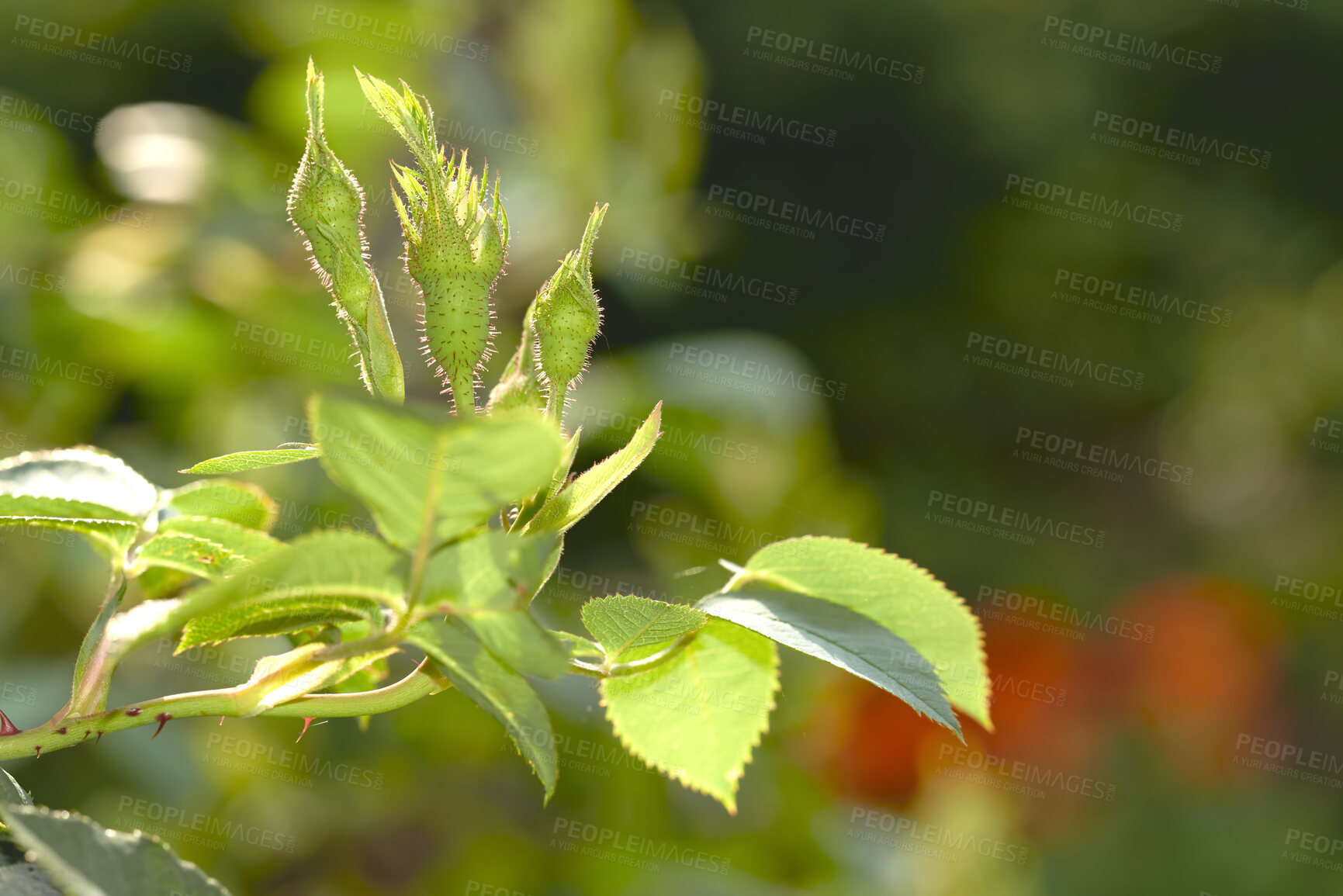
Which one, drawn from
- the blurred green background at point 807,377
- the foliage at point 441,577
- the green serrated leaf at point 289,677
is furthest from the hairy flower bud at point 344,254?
the blurred green background at point 807,377

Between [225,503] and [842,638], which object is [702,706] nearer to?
[842,638]

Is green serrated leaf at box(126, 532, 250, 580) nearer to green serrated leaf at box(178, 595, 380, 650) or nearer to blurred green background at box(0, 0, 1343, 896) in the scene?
green serrated leaf at box(178, 595, 380, 650)

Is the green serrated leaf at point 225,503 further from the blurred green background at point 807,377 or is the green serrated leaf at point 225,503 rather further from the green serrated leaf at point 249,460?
the blurred green background at point 807,377

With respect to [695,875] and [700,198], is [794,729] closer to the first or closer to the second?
[695,875]

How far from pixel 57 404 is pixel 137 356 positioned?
11 centimetres

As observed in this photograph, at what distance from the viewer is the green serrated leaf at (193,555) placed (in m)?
0.39

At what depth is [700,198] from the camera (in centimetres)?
229

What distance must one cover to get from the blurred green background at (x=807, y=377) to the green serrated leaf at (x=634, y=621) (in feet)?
2.38

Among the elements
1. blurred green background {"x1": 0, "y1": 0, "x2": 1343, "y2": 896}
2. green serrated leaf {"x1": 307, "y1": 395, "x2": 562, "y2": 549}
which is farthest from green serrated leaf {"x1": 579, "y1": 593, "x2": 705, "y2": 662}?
blurred green background {"x1": 0, "y1": 0, "x2": 1343, "y2": 896}

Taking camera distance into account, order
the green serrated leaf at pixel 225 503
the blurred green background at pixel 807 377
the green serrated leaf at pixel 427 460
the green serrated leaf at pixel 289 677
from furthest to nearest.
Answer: the blurred green background at pixel 807 377
the green serrated leaf at pixel 225 503
the green serrated leaf at pixel 289 677
the green serrated leaf at pixel 427 460

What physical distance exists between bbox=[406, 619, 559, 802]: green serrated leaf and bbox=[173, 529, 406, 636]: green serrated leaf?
0.02m

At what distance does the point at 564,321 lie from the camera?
0.41 meters

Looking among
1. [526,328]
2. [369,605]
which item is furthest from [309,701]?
[526,328]

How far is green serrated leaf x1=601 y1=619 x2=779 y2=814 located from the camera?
420mm
